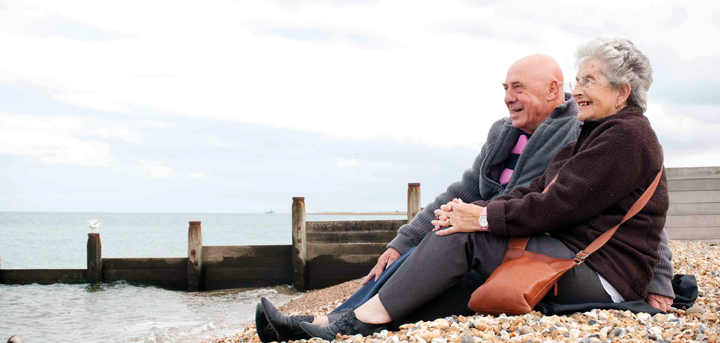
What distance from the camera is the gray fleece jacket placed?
2.57 meters

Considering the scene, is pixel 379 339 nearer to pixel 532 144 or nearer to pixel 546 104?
pixel 532 144

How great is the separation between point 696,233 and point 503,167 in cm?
733

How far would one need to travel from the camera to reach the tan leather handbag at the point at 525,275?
223 cm

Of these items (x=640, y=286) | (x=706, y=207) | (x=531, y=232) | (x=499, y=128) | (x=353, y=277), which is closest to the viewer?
(x=531, y=232)

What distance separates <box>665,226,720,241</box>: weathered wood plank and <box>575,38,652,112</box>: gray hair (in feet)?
25.4

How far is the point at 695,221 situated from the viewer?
8.95 m

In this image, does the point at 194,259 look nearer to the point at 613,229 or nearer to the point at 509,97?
the point at 509,97

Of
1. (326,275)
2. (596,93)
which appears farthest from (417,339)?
(326,275)

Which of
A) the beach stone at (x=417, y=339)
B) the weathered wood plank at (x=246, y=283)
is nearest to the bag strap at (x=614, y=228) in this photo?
the beach stone at (x=417, y=339)

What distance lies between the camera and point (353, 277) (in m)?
10.1

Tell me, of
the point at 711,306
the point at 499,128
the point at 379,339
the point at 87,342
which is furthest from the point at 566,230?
the point at 87,342

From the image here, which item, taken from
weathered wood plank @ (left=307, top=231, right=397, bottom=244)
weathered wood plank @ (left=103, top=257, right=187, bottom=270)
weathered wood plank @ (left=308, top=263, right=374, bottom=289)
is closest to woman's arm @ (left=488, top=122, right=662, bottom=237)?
weathered wood plank @ (left=307, top=231, right=397, bottom=244)

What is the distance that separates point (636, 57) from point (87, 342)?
7.22 meters

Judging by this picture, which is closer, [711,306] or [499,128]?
[711,306]
